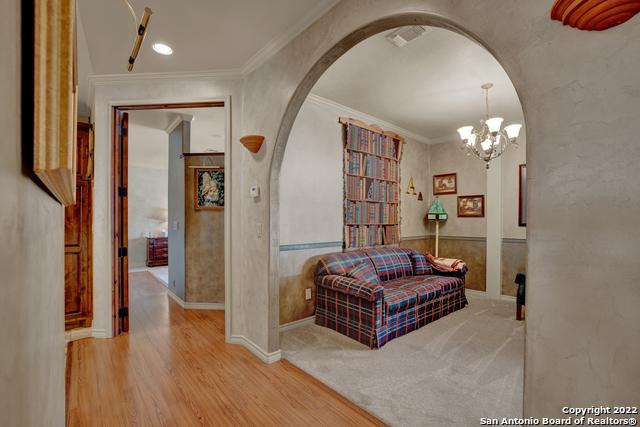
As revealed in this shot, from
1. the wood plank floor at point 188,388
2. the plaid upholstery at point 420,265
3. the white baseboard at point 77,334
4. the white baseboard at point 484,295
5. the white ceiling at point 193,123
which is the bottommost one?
the white baseboard at point 484,295

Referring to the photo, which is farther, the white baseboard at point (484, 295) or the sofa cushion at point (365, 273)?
the white baseboard at point (484, 295)

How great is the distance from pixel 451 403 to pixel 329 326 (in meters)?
1.61

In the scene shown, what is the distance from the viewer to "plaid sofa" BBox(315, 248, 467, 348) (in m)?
2.95

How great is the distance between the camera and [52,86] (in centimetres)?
50

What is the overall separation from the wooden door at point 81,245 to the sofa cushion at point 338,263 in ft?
8.31

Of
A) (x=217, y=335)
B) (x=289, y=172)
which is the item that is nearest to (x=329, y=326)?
(x=217, y=335)

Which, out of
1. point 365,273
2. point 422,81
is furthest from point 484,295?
point 422,81

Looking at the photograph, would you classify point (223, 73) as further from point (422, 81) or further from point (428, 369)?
point (428, 369)

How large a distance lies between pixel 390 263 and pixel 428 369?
68.4 inches

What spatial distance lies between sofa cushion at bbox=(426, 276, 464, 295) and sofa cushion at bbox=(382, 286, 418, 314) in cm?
66

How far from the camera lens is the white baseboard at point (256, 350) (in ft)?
8.42

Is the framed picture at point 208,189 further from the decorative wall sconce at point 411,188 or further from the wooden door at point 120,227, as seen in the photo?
the decorative wall sconce at point 411,188

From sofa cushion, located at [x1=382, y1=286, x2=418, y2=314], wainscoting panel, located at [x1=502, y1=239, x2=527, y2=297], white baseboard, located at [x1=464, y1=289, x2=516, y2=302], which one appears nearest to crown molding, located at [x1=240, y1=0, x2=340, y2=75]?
sofa cushion, located at [x1=382, y1=286, x2=418, y2=314]

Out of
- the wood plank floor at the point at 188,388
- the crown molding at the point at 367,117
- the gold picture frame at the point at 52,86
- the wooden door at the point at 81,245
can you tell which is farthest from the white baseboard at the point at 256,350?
the crown molding at the point at 367,117
